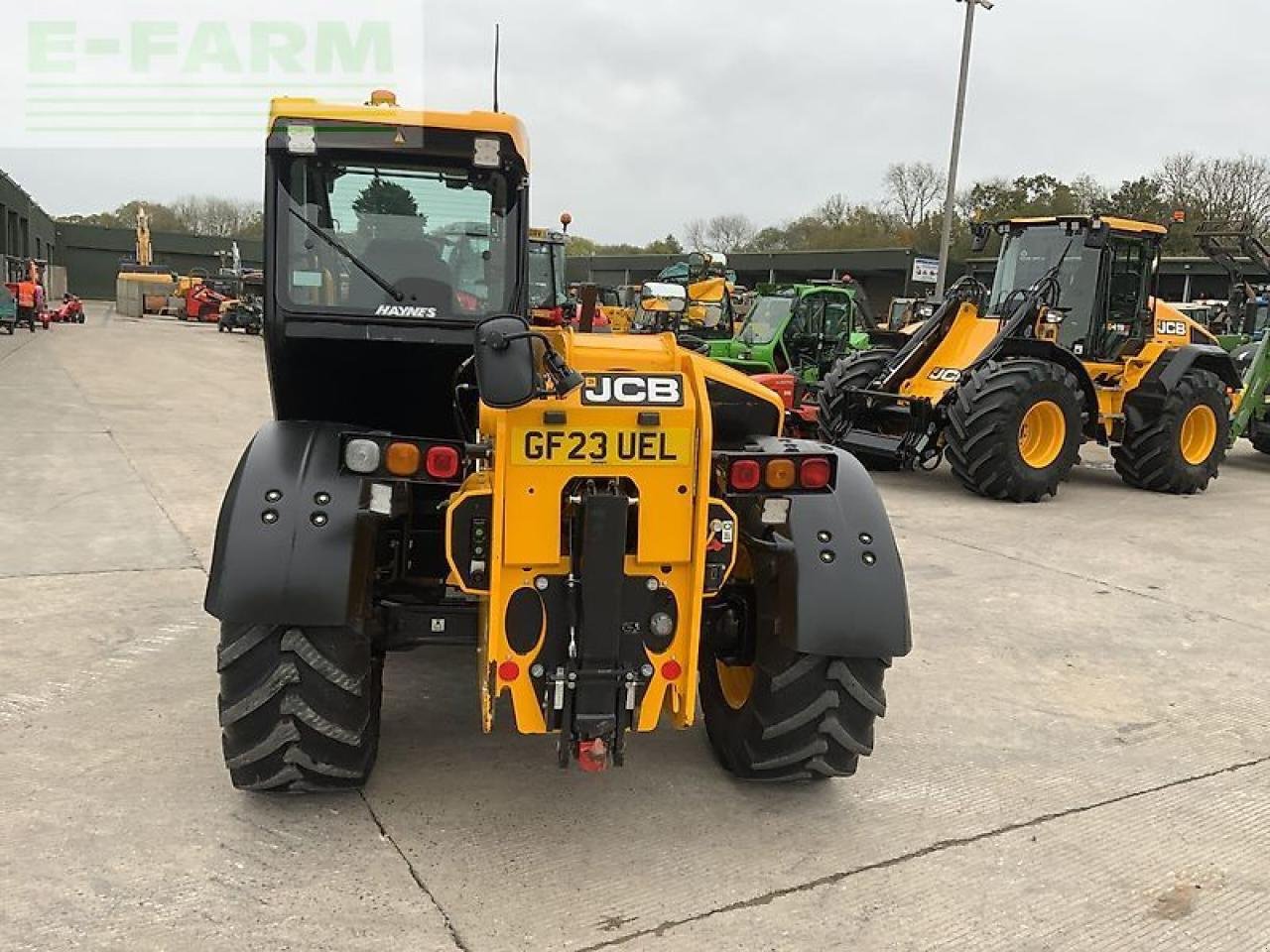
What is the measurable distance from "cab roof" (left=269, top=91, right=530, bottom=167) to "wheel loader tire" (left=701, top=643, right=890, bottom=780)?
2.13 meters

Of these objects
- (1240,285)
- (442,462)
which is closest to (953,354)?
(1240,285)

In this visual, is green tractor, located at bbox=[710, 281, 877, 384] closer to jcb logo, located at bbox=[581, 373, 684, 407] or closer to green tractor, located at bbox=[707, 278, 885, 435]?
green tractor, located at bbox=[707, 278, 885, 435]

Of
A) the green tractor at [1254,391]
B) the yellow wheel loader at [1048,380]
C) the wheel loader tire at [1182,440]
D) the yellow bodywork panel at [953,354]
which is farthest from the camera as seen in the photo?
the green tractor at [1254,391]

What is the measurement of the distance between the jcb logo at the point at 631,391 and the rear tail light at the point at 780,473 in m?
0.42

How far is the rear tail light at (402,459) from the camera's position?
3.12 meters

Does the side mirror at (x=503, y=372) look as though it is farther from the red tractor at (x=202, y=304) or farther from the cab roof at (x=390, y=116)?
the red tractor at (x=202, y=304)

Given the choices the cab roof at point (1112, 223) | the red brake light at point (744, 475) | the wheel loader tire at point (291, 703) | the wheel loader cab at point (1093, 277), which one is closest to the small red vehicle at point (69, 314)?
the wheel loader cab at point (1093, 277)

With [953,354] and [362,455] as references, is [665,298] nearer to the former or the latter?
[362,455]

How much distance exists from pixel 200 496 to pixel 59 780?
504cm

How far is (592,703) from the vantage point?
298cm

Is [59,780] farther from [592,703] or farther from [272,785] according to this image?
[592,703]

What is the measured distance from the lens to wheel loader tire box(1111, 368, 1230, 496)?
10359mm

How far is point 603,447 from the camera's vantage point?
2926mm

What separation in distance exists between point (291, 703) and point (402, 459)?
0.84 metres
